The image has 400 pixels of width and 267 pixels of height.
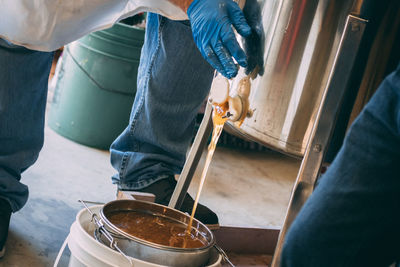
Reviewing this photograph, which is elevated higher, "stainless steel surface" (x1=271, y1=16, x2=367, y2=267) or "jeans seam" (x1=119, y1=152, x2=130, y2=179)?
"stainless steel surface" (x1=271, y1=16, x2=367, y2=267)

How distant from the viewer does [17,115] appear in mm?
1584

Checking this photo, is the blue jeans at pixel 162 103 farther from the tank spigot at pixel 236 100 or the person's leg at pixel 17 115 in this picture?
the tank spigot at pixel 236 100

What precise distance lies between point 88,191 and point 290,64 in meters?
1.22

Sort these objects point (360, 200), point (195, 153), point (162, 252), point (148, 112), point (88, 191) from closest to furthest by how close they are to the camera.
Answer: point (360, 200), point (162, 252), point (195, 153), point (148, 112), point (88, 191)

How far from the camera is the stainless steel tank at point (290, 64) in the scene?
3.87 feet

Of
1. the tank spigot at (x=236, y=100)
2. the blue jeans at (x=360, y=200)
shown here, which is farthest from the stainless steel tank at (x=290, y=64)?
the blue jeans at (x=360, y=200)

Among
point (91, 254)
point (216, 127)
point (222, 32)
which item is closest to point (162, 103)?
point (216, 127)

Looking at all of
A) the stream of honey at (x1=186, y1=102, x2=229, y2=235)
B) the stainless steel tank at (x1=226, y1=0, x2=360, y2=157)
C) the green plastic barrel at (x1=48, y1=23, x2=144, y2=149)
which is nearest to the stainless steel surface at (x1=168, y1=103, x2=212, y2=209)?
the stream of honey at (x1=186, y1=102, x2=229, y2=235)

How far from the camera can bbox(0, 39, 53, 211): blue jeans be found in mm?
1533

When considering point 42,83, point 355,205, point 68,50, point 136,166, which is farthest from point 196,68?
point 68,50

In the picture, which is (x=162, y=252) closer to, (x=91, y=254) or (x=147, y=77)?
(x=91, y=254)

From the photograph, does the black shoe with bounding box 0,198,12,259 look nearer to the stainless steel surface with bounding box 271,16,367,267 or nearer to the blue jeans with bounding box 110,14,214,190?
the blue jeans with bounding box 110,14,214,190

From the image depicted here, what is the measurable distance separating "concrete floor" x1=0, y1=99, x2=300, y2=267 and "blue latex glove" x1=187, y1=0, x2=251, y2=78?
76cm

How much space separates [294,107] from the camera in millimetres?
1225
